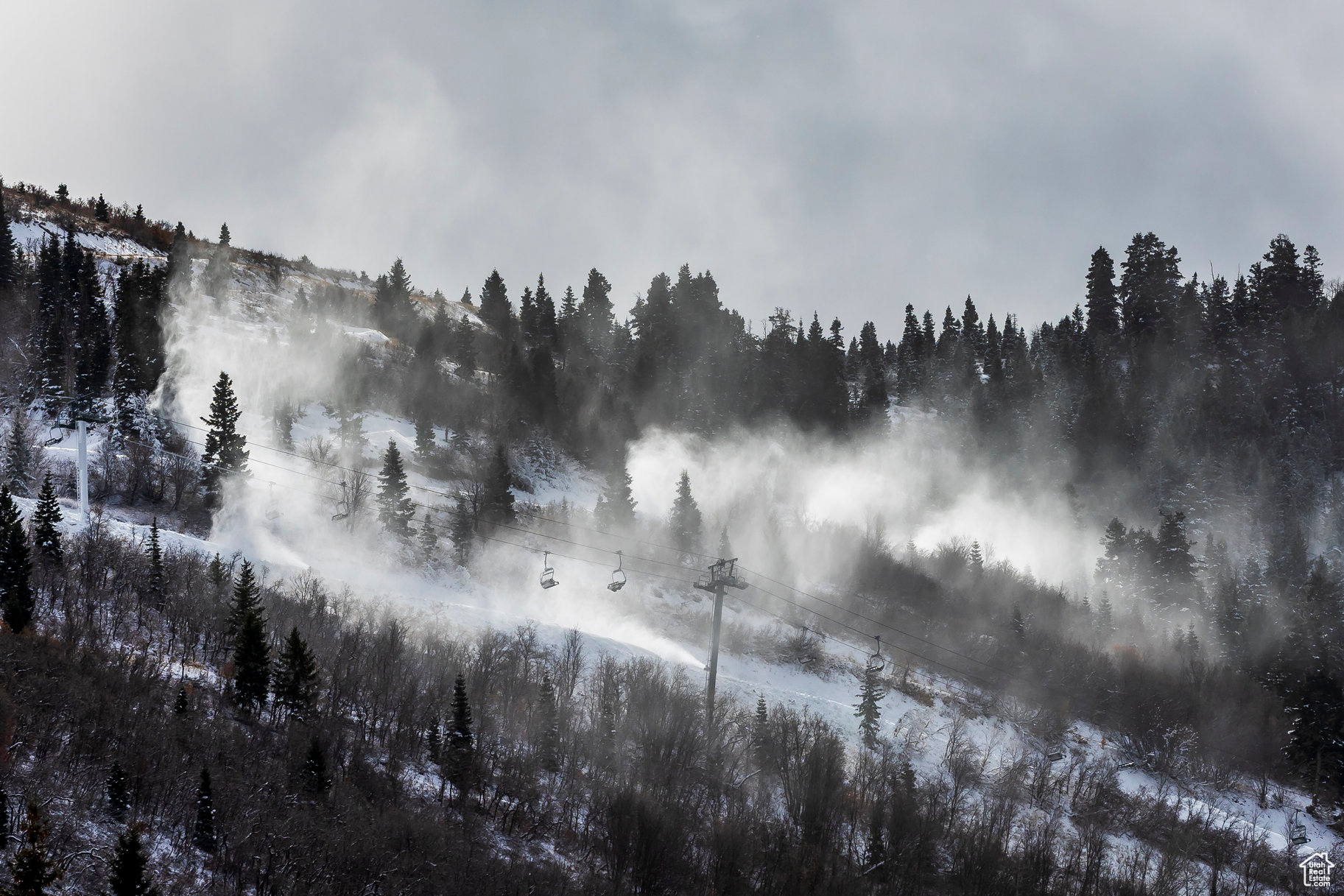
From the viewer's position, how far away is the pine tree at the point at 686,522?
75.9m

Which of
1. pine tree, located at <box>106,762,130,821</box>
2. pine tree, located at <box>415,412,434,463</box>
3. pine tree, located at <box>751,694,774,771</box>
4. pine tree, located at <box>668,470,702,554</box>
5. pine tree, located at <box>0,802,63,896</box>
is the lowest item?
pine tree, located at <box>751,694,774,771</box>

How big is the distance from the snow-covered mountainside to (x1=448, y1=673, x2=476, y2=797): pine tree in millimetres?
4454

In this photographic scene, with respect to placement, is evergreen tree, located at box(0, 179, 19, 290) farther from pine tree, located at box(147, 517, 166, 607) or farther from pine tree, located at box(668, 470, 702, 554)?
pine tree, located at box(668, 470, 702, 554)

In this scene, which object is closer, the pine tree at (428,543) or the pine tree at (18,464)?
the pine tree at (18,464)

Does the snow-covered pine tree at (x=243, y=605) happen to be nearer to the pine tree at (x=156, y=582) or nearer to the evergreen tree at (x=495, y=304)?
the pine tree at (x=156, y=582)

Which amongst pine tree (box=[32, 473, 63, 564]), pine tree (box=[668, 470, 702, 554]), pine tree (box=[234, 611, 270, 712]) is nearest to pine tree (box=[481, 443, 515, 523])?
pine tree (box=[668, 470, 702, 554])

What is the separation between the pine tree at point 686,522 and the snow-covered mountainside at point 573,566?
1.12 metres

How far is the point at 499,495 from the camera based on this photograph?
6912cm

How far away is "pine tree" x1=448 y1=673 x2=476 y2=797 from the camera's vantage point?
4144 centimetres

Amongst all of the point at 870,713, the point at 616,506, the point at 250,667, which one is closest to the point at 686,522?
the point at 616,506

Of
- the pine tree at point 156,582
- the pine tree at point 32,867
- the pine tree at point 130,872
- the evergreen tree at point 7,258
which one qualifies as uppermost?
the evergreen tree at point 7,258

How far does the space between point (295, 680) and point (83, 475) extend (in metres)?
21.2

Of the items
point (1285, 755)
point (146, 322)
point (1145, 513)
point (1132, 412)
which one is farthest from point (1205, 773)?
point (146, 322)

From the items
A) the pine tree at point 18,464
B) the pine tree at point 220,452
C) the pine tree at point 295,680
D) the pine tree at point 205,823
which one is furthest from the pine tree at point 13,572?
the pine tree at point 220,452
